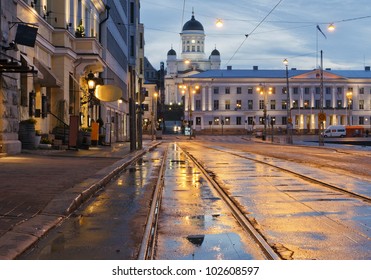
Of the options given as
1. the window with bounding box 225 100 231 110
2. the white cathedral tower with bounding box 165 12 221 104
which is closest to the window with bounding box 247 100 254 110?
the window with bounding box 225 100 231 110

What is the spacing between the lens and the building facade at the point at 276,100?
139 m

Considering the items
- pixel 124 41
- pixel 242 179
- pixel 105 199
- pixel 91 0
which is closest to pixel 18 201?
pixel 105 199

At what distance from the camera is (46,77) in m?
29.6

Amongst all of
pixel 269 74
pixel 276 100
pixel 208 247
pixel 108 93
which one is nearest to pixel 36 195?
pixel 208 247

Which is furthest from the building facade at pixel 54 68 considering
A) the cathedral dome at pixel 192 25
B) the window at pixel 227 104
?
the cathedral dome at pixel 192 25

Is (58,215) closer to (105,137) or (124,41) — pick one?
(105,137)

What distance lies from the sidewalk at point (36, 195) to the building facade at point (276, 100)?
120696 mm

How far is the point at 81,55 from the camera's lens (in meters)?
36.8

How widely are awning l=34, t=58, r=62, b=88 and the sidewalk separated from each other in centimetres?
903

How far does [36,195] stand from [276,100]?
132m

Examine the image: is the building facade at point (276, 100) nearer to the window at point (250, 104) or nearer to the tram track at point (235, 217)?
the window at point (250, 104)

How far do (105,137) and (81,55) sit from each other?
32.5 feet

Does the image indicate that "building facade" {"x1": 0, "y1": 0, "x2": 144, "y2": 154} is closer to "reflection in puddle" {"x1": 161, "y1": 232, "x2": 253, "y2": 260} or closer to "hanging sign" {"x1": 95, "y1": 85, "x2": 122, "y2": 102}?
"hanging sign" {"x1": 95, "y1": 85, "x2": 122, "y2": 102}

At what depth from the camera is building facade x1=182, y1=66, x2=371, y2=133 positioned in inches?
5472
